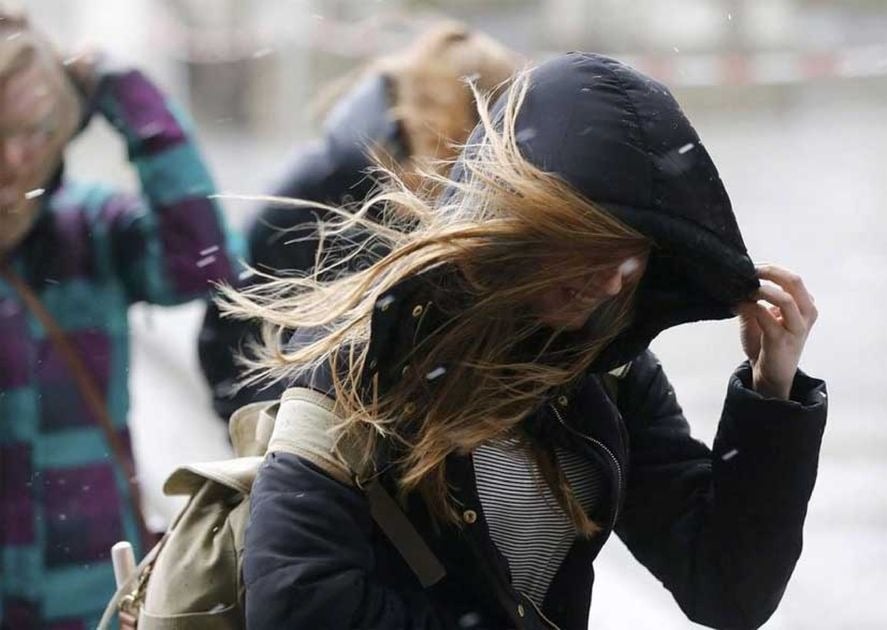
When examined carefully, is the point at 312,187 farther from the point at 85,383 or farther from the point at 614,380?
the point at 614,380

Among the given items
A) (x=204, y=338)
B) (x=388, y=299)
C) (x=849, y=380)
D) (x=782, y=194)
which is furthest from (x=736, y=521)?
(x=782, y=194)

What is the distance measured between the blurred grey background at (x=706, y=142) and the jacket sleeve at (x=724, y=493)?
1.67 meters

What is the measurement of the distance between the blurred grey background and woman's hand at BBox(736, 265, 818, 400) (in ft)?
5.82

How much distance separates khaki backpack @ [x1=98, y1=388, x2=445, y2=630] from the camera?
1.66m

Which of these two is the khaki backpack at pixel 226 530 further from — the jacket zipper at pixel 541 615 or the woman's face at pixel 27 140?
the woman's face at pixel 27 140

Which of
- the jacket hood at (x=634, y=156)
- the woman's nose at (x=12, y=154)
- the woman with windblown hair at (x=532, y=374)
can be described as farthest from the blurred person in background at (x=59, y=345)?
the jacket hood at (x=634, y=156)

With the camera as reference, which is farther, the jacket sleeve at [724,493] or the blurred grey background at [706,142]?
the blurred grey background at [706,142]

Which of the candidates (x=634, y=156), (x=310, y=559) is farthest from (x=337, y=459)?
(x=634, y=156)

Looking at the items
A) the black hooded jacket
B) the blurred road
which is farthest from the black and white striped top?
the black hooded jacket

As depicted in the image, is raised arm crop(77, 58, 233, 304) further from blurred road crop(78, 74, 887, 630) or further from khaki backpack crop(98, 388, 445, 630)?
khaki backpack crop(98, 388, 445, 630)

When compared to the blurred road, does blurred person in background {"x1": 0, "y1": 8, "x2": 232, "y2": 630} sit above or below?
above

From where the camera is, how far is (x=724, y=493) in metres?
1.81

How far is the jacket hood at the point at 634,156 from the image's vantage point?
1584mm

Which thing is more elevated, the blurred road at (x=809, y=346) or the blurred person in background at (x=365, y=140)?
the blurred person in background at (x=365, y=140)
